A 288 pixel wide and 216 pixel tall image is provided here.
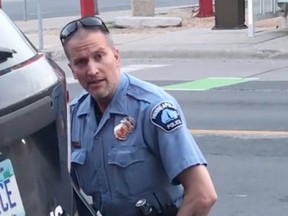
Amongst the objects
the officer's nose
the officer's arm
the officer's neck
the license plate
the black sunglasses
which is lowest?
the officer's arm

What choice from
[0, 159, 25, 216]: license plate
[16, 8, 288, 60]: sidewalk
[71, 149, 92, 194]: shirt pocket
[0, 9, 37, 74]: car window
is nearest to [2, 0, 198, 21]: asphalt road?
[16, 8, 288, 60]: sidewalk

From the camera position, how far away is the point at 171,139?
342 centimetres

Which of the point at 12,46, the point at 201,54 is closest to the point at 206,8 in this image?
the point at 201,54

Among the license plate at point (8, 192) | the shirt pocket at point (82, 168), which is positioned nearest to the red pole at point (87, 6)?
the shirt pocket at point (82, 168)

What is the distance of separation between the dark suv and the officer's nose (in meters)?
0.23

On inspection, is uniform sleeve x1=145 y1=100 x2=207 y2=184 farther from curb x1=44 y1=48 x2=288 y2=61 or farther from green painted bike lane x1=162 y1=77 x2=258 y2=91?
curb x1=44 y1=48 x2=288 y2=61

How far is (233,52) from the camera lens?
1783 cm

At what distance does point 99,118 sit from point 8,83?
29.9 inches

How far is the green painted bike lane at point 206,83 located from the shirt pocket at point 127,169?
34.5 feet

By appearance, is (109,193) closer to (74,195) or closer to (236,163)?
(74,195)

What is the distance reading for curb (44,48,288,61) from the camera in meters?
17.7

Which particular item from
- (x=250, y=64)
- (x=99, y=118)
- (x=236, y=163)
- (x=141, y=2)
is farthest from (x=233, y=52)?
(x=99, y=118)

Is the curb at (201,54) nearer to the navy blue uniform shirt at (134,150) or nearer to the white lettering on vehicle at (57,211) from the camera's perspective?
the navy blue uniform shirt at (134,150)

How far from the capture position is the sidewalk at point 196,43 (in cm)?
1789
